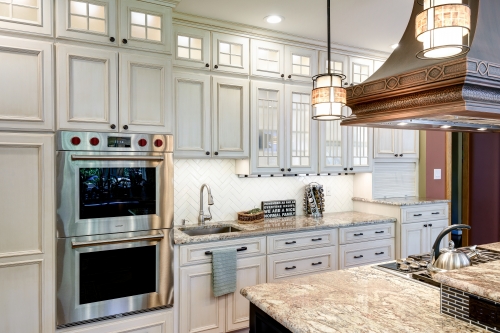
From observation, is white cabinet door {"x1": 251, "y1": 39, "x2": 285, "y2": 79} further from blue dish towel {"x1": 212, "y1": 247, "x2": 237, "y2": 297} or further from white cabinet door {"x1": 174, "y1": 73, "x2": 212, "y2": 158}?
blue dish towel {"x1": 212, "y1": 247, "x2": 237, "y2": 297}

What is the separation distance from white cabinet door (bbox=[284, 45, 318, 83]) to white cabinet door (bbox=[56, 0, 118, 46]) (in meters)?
1.71

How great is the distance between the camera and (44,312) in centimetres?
236

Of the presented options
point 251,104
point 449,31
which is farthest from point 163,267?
point 449,31

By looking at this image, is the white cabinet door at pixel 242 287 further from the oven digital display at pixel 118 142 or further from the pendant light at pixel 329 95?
the pendant light at pixel 329 95

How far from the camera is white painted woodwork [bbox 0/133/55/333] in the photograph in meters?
2.26

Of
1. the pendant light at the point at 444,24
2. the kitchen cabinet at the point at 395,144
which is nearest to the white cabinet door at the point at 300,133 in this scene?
the kitchen cabinet at the point at 395,144

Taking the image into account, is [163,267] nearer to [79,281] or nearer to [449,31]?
[79,281]

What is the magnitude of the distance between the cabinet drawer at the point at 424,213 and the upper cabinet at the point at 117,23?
2.92 metres

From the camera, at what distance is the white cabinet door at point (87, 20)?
7.84 feet

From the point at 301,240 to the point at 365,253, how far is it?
84cm

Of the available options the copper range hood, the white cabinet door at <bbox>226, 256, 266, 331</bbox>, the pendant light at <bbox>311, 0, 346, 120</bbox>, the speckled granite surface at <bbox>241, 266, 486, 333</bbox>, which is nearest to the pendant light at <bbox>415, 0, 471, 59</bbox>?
the copper range hood

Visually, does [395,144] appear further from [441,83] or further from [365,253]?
[441,83]

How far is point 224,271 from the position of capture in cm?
291

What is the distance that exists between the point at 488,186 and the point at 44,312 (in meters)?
5.36
